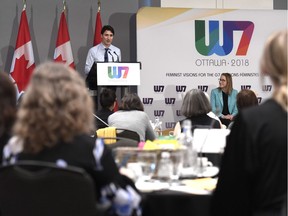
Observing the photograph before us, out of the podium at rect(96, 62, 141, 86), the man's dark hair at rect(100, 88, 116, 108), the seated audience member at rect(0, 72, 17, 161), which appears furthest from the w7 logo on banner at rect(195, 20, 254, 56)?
the seated audience member at rect(0, 72, 17, 161)

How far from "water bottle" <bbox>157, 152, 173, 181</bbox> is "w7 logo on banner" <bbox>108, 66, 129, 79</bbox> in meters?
4.76

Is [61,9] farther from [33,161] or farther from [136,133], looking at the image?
[33,161]

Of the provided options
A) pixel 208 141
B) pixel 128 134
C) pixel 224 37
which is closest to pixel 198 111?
pixel 128 134

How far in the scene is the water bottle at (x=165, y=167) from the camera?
2.45 m

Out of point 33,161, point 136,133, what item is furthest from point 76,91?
point 136,133

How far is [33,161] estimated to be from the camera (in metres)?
1.85

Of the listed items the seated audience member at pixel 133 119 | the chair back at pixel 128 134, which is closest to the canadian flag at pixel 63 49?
the seated audience member at pixel 133 119

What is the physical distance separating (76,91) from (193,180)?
1.04 m

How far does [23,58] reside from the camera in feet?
27.2

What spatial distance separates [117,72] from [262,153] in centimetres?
555

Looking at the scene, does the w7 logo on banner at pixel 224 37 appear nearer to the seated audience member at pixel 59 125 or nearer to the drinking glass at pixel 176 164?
the drinking glass at pixel 176 164

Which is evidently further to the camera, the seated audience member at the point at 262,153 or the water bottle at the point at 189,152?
the water bottle at the point at 189,152

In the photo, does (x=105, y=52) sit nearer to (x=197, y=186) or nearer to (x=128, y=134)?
(x=128, y=134)

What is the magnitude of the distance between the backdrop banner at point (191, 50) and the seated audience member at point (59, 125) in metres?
6.70
